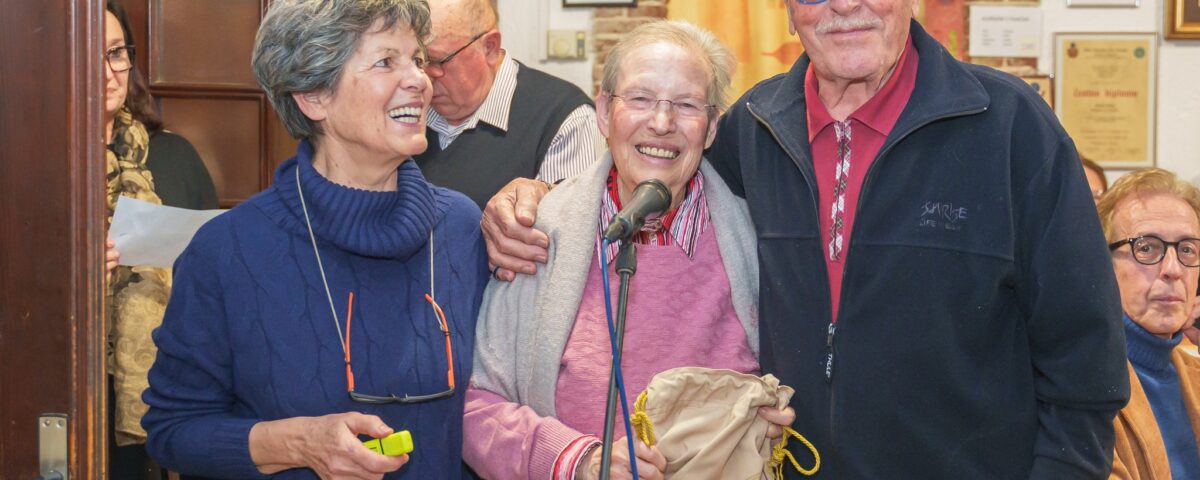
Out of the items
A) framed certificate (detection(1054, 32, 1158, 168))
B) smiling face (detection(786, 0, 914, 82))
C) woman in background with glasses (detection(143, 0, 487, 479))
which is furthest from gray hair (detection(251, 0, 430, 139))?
framed certificate (detection(1054, 32, 1158, 168))

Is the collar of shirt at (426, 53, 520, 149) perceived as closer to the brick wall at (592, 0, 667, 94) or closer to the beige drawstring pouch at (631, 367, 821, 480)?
the beige drawstring pouch at (631, 367, 821, 480)

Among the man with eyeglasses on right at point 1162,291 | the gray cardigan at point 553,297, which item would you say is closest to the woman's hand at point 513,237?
the gray cardigan at point 553,297

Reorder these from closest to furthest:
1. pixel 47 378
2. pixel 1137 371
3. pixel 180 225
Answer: pixel 47 378, pixel 180 225, pixel 1137 371

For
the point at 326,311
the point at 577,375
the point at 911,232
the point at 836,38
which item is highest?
the point at 836,38

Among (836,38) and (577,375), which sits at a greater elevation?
(836,38)

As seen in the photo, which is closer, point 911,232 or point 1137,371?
point 911,232

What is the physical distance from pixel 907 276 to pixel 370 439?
95 cm

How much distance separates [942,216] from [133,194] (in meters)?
1.97

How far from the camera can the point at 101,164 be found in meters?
1.62

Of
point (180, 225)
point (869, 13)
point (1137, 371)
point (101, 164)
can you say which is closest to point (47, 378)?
point (101, 164)

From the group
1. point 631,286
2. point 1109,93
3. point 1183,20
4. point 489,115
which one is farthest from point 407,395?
point 1183,20

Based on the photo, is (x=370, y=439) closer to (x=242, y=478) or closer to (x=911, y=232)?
(x=242, y=478)

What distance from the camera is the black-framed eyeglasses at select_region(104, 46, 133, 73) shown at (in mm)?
2724

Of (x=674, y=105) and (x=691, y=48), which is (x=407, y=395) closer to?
(x=674, y=105)
